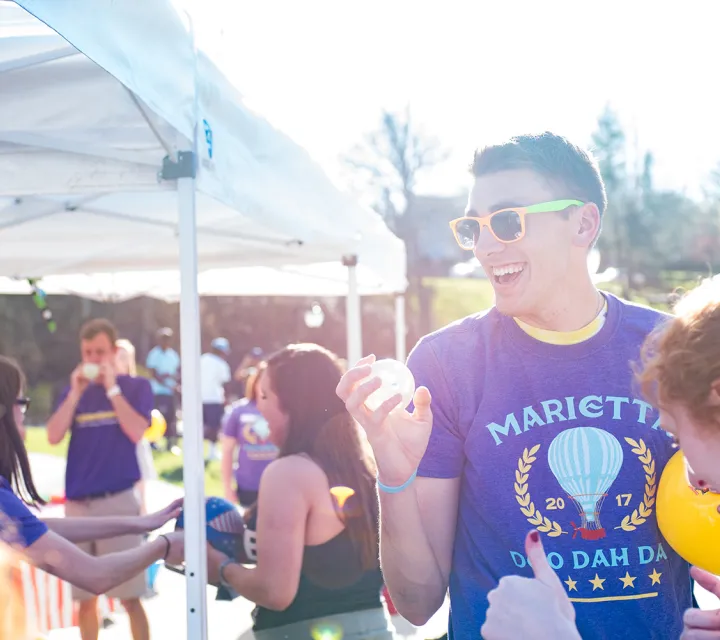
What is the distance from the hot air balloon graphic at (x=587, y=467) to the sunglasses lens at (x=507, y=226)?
420 millimetres

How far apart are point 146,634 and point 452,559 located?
3.14 metres

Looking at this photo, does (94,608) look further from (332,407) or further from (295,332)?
(295,332)

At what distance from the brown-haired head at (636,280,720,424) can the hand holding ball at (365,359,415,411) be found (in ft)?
1.56

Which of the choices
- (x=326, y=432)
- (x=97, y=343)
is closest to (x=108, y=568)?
(x=326, y=432)

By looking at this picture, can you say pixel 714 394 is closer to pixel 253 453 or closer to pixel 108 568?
pixel 108 568

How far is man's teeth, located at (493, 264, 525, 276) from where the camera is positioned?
1602mm

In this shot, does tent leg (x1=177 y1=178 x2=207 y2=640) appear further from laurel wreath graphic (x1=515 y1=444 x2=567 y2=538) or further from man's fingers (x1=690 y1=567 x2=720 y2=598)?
man's fingers (x1=690 y1=567 x2=720 y2=598)

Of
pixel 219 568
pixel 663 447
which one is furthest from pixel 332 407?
pixel 663 447

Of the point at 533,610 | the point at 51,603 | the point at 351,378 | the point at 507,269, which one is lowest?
the point at 51,603

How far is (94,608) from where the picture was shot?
3.96 metres

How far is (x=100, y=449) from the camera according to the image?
433 centimetres

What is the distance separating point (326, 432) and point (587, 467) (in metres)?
1.31

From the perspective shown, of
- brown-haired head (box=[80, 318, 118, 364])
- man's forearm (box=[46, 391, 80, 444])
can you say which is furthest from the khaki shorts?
brown-haired head (box=[80, 318, 118, 364])

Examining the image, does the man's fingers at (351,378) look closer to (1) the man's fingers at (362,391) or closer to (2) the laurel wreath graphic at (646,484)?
(1) the man's fingers at (362,391)
